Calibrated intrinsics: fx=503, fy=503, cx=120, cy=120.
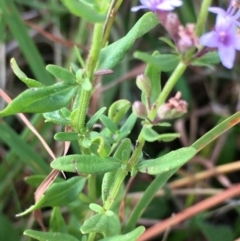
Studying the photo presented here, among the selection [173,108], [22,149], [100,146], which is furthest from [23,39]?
[173,108]

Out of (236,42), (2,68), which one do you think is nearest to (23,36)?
(2,68)

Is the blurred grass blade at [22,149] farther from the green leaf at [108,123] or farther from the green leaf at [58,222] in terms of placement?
the green leaf at [108,123]

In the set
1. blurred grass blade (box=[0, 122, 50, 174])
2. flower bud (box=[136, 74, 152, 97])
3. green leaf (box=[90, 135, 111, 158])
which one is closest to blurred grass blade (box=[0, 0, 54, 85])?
blurred grass blade (box=[0, 122, 50, 174])

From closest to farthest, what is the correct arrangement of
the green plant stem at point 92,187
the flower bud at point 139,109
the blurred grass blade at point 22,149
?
the flower bud at point 139,109
the green plant stem at point 92,187
the blurred grass blade at point 22,149

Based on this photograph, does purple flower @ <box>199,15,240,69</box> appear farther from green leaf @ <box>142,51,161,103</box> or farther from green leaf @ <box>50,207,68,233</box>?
green leaf @ <box>50,207,68,233</box>

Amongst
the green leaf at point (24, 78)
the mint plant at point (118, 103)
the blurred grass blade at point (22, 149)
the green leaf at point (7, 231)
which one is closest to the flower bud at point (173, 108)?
the mint plant at point (118, 103)

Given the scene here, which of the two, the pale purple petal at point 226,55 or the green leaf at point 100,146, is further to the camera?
the green leaf at point 100,146

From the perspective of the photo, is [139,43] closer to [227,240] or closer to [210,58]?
[227,240]
